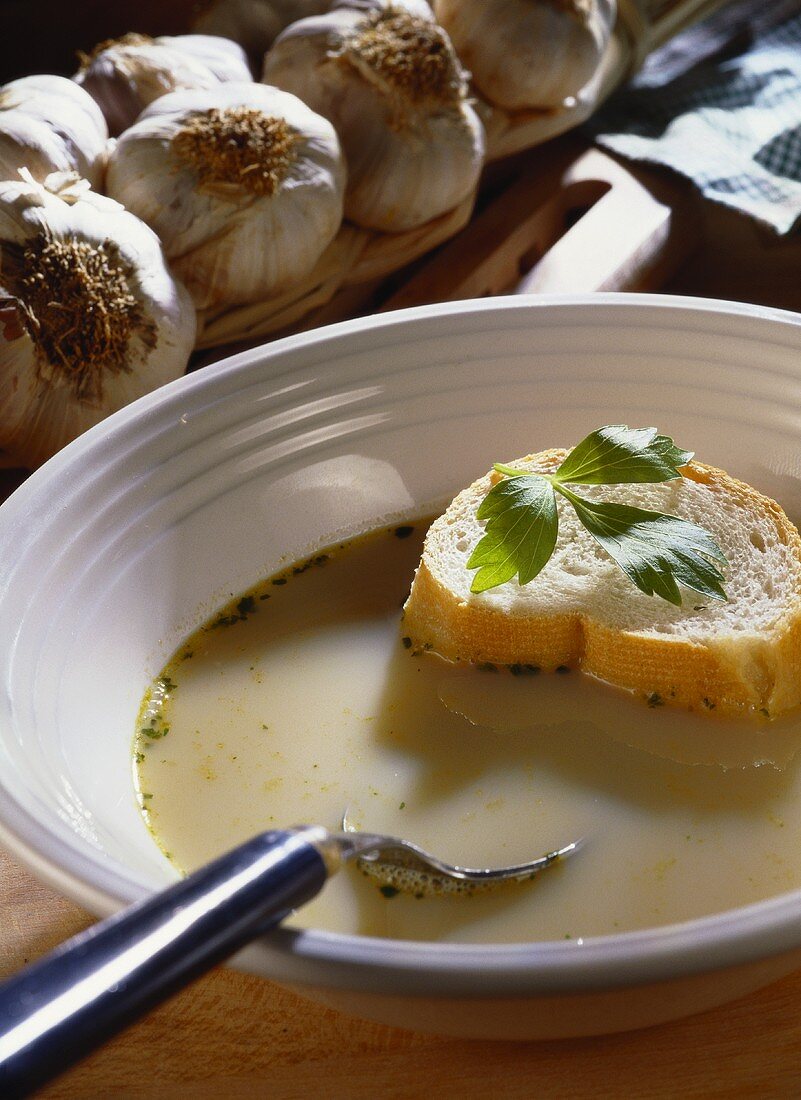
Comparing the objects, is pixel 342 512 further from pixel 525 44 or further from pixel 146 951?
pixel 525 44

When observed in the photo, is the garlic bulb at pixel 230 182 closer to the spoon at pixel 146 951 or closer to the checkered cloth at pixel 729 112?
the checkered cloth at pixel 729 112

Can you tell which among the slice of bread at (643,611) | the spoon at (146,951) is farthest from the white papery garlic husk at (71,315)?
the spoon at (146,951)

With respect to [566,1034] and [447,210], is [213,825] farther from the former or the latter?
[447,210]

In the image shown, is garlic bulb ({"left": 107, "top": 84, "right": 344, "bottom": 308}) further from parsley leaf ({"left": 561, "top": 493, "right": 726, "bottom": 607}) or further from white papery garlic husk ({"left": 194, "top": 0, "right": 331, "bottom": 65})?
parsley leaf ({"left": 561, "top": 493, "right": 726, "bottom": 607})

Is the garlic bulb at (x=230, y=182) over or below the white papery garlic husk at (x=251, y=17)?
below

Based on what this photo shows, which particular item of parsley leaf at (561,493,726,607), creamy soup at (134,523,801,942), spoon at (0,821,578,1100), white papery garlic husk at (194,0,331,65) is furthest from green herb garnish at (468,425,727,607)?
white papery garlic husk at (194,0,331,65)

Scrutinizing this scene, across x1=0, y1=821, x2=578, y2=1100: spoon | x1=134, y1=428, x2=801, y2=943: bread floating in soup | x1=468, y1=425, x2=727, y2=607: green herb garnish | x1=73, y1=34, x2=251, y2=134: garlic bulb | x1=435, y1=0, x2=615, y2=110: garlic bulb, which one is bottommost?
x1=134, y1=428, x2=801, y2=943: bread floating in soup

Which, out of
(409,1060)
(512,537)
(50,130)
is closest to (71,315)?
(50,130)
